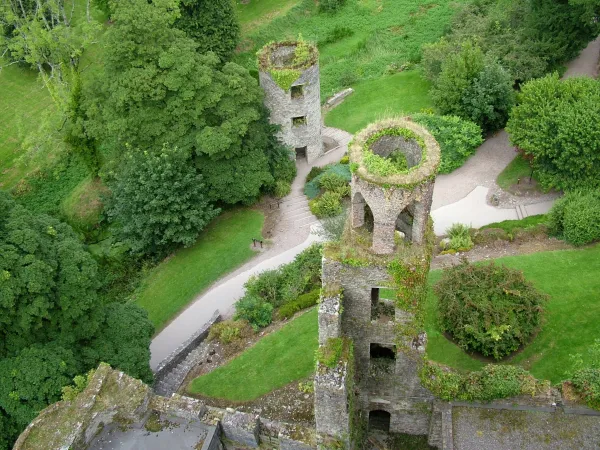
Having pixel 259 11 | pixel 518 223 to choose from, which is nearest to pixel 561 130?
pixel 518 223

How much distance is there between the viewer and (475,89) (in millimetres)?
34438

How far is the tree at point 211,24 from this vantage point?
38375mm

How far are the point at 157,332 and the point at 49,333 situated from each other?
7.35 metres

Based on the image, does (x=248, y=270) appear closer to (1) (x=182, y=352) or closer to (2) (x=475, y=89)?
(1) (x=182, y=352)

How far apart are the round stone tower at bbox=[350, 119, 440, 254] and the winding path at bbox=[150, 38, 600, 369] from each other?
1364 centimetres

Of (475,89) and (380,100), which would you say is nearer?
(475,89)

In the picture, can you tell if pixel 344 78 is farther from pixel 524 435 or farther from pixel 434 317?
pixel 524 435

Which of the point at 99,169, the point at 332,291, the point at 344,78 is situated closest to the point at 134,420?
the point at 332,291

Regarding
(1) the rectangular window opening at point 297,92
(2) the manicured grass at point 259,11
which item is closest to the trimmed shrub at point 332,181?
(1) the rectangular window opening at point 297,92

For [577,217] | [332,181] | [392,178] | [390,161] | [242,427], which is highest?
[392,178]

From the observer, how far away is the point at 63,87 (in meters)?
37.3

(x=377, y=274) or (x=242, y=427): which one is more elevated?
(x=377, y=274)

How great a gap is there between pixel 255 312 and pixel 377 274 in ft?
35.8

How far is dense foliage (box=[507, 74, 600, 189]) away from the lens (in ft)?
93.1
